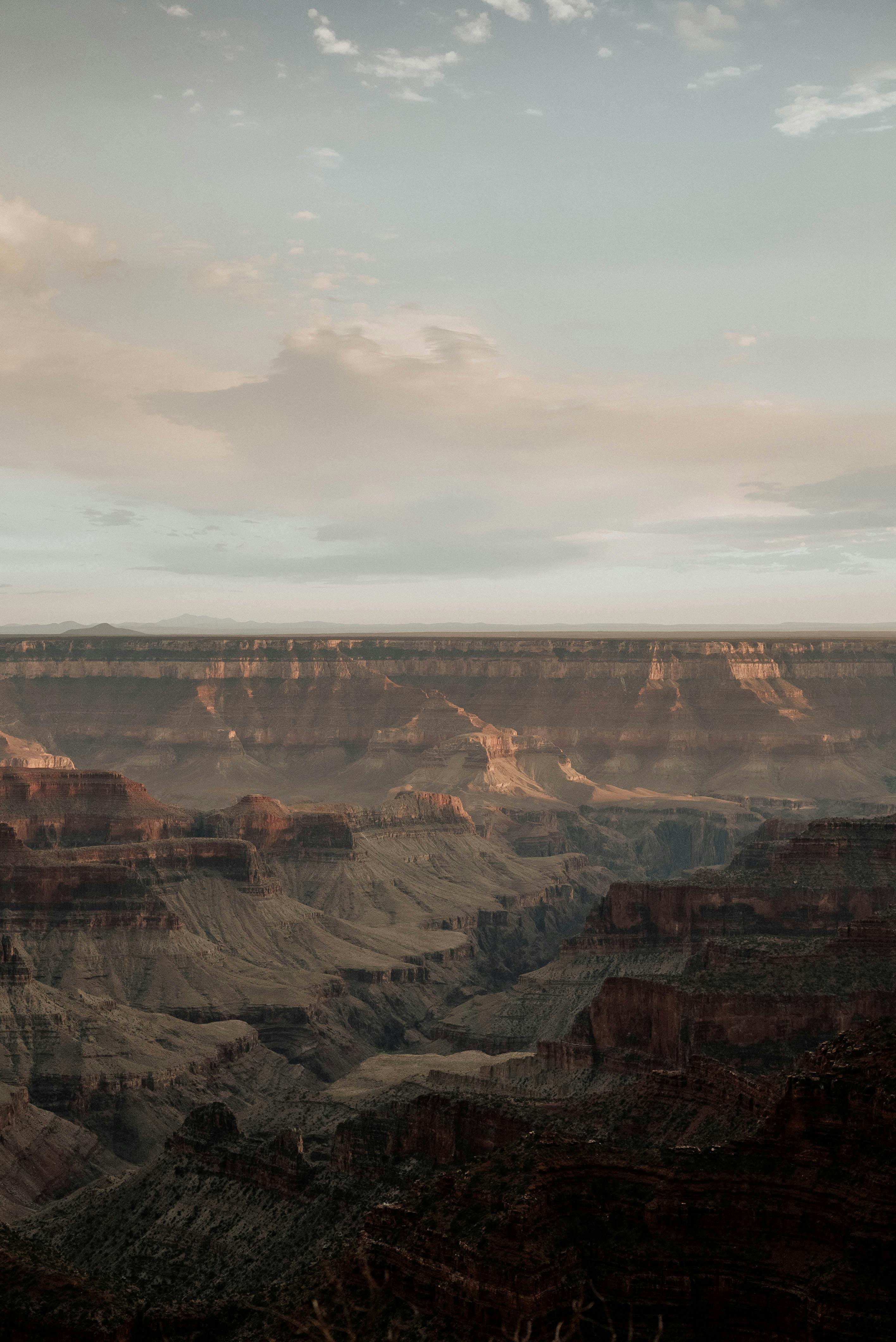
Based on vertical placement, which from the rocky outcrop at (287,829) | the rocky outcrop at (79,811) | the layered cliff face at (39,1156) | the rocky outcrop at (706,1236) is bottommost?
the layered cliff face at (39,1156)

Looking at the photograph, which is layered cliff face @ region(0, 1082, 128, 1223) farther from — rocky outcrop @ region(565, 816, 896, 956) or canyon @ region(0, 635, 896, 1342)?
rocky outcrop @ region(565, 816, 896, 956)

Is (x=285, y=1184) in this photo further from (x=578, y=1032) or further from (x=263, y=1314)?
(x=578, y=1032)

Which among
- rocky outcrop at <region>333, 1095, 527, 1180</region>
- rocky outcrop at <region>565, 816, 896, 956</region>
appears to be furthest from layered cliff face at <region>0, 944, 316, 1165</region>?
rocky outcrop at <region>333, 1095, 527, 1180</region>

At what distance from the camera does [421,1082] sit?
88.4m

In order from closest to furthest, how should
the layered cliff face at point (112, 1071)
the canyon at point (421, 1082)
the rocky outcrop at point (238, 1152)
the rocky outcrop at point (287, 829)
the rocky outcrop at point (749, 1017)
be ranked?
the canyon at point (421, 1082), the rocky outcrop at point (238, 1152), the rocky outcrop at point (749, 1017), the layered cliff face at point (112, 1071), the rocky outcrop at point (287, 829)

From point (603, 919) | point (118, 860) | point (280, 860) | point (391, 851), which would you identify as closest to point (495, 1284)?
point (603, 919)

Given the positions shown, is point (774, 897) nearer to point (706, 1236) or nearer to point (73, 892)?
point (73, 892)

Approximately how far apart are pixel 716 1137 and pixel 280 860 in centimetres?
12852

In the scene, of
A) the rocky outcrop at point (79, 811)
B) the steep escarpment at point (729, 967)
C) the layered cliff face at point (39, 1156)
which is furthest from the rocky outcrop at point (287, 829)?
the layered cliff face at point (39, 1156)

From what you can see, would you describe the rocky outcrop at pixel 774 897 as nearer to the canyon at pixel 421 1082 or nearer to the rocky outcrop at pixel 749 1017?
→ the canyon at pixel 421 1082

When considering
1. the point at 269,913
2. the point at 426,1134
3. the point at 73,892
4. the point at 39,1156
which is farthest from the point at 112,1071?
the point at 269,913

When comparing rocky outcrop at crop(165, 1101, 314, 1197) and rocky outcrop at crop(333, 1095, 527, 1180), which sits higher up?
rocky outcrop at crop(333, 1095, 527, 1180)

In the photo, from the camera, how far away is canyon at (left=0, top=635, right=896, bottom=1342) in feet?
126

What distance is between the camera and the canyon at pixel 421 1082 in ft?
126
